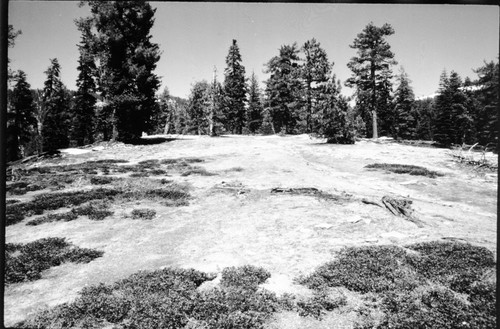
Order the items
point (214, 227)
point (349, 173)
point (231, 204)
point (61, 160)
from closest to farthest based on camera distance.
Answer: point (214, 227), point (231, 204), point (349, 173), point (61, 160)

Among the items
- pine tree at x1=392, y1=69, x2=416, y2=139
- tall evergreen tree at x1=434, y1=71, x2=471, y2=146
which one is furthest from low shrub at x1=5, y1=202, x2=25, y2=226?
pine tree at x1=392, y1=69, x2=416, y2=139

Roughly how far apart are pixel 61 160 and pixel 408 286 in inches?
1169

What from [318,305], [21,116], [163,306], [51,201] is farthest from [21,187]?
[21,116]

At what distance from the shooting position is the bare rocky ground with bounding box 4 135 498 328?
299 inches

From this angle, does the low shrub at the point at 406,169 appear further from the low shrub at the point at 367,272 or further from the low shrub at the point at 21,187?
the low shrub at the point at 21,187

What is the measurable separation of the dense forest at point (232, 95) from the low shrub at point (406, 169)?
5.66 meters

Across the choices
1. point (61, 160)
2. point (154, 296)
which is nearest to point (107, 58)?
point (61, 160)

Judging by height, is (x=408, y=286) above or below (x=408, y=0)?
below

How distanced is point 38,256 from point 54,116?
6313cm

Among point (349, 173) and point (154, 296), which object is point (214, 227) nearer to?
point (154, 296)

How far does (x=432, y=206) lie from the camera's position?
43.0 ft

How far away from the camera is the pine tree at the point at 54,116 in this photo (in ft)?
188

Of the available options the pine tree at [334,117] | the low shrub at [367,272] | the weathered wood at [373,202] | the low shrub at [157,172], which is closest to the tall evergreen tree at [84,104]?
the low shrub at [157,172]

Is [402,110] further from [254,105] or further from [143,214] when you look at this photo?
[143,214]
